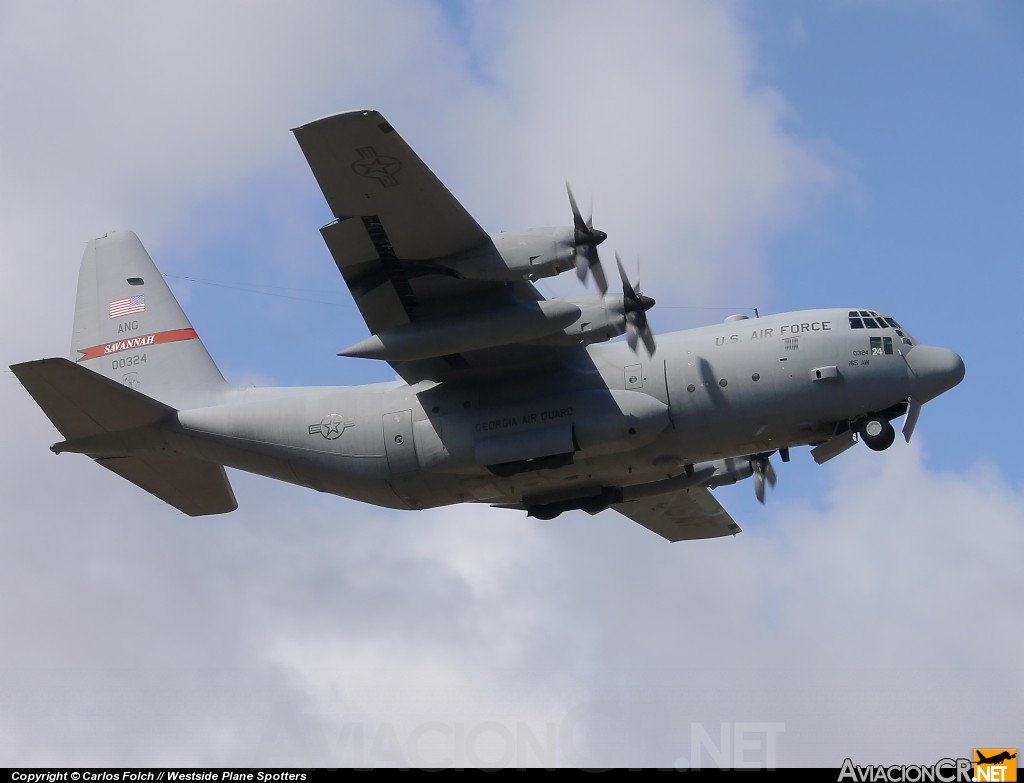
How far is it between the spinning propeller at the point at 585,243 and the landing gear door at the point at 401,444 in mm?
3972

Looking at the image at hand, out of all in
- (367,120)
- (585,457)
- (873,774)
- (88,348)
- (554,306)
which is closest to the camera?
(873,774)

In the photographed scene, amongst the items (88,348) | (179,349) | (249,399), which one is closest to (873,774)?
(249,399)

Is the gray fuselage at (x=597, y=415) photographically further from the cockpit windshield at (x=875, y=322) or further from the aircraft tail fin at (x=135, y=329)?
the aircraft tail fin at (x=135, y=329)

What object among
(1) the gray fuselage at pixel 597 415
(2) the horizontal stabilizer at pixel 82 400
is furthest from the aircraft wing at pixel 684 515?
(2) the horizontal stabilizer at pixel 82 400

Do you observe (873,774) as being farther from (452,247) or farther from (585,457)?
(452,247)

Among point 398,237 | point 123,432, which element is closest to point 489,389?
point 398,237

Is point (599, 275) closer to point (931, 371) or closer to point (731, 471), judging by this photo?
point (931, 371)

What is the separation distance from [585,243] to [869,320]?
4.77 m

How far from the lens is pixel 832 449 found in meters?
20.9

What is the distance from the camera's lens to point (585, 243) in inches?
741

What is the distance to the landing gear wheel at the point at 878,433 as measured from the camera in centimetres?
2006

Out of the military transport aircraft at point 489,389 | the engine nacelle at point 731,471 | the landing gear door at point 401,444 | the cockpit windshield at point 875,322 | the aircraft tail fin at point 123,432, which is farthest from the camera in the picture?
the engine nacelle at point 731,471

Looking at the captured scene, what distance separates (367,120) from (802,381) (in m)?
7.40

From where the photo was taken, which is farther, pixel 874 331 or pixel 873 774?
pixel 874 331
